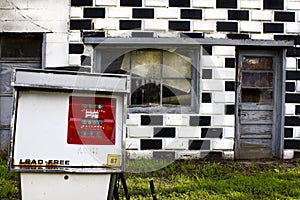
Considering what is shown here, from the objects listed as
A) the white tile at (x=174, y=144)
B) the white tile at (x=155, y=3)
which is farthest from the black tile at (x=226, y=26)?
the white tile at (x=174, y=144)

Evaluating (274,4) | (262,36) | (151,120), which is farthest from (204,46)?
(151,120)

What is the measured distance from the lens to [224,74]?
550cm

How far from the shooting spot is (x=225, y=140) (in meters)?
5.52

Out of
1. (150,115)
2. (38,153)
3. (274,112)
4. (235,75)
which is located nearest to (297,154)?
(274,112)

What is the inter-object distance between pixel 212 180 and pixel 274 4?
115 inches

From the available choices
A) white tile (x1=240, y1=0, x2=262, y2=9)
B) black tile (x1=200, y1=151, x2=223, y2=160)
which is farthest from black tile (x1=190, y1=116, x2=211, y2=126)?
white tile (x1=240, y1=0, x2=262, y2=9)

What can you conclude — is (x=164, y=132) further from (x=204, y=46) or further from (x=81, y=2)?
(x=81, y=2)

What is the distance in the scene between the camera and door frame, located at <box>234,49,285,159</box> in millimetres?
5582

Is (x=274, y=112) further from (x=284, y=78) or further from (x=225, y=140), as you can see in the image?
(x=225, y=140)

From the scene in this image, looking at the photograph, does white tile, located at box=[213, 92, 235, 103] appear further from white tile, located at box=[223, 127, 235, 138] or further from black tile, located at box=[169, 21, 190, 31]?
black tile, located at box=[169, 21, 190, 31]

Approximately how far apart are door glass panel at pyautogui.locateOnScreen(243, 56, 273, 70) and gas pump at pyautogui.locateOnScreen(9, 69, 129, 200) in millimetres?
3578

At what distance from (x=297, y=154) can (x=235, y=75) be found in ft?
5.08

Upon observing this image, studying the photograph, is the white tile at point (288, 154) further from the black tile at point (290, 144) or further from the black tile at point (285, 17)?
the black tile at point (285, 17)

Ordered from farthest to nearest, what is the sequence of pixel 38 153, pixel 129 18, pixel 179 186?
pixel 129 18, pixel 179 186, pixel 38 153
